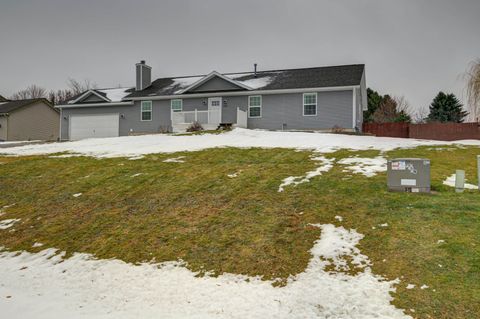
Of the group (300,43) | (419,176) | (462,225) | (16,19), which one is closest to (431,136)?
(300,43)

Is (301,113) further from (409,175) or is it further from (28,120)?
(28,120)

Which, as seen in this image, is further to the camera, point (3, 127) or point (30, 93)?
point (30, 93)

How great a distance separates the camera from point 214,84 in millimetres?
26750

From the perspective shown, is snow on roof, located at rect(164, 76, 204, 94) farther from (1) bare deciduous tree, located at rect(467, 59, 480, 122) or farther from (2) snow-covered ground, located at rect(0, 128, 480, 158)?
(1) bare deciduous tree, located at rect(467, 59, 480, 122)

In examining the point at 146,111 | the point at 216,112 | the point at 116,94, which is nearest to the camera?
the point at 216,112

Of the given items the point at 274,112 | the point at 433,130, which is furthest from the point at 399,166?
the point at 433,130

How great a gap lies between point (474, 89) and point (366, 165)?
38.7 feet

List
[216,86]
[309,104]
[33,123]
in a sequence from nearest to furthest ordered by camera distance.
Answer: [309,104]
[216,86]
[33,123]

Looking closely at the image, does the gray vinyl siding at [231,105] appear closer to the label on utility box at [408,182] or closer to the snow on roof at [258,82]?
the snow on roof at [258,82]

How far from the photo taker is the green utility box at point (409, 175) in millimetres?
7727

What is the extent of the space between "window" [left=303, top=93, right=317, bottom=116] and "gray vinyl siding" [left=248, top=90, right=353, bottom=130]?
198mm

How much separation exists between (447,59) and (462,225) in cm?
2741

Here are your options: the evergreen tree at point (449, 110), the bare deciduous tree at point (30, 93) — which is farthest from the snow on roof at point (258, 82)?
the bare deciduous tree at point (30, 93)

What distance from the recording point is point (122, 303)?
Answer: 4801mm
